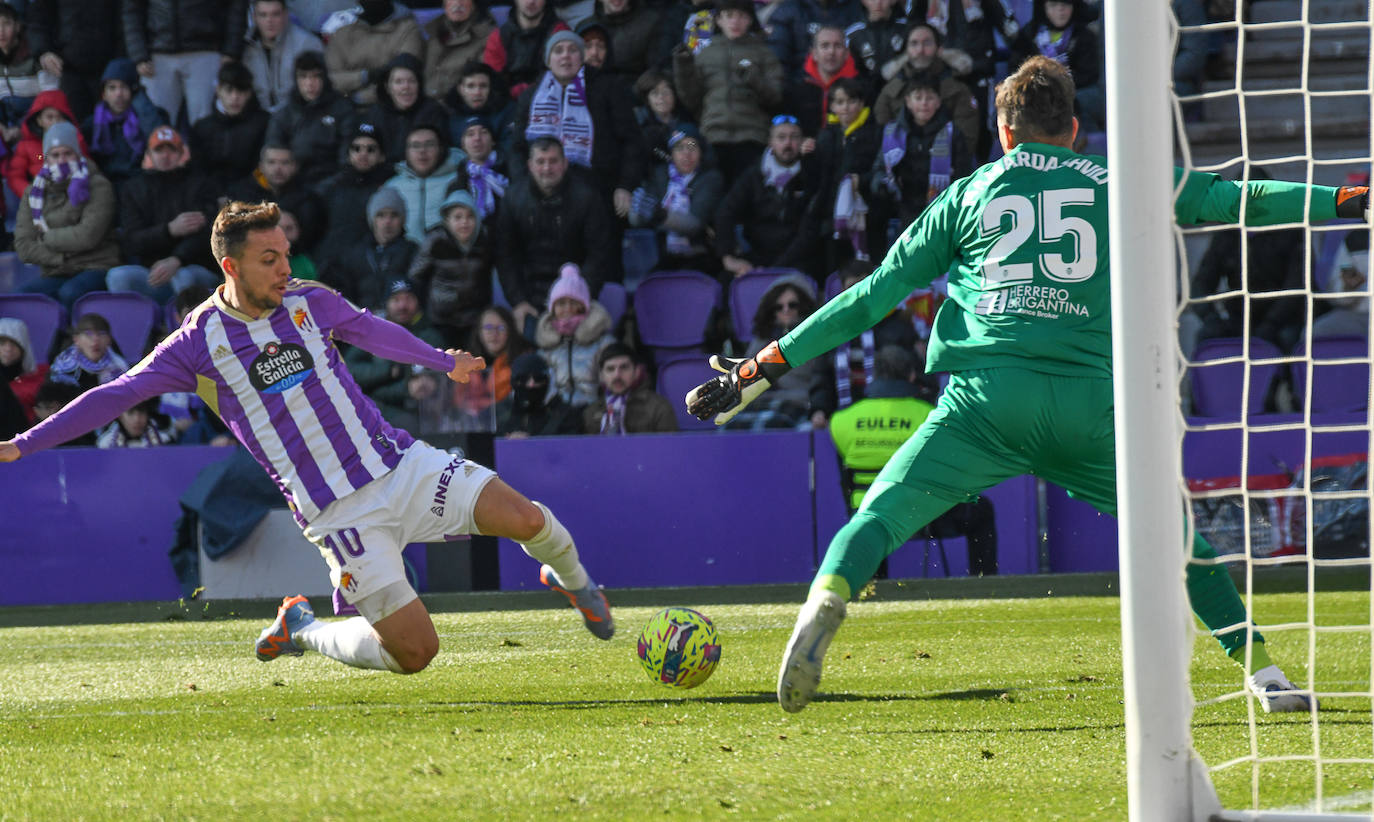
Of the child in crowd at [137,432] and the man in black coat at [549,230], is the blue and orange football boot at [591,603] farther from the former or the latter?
the child in crowd at [137,432]

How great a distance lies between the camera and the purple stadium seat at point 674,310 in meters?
11.5

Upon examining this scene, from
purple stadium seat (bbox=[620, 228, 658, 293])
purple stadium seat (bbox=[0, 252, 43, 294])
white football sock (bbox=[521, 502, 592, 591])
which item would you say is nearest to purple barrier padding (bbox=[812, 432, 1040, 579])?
purple stadium seat (bbox=[620, 228, 658, 293])

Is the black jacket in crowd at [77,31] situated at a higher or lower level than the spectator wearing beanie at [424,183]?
higher

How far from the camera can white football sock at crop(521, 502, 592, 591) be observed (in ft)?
18.6

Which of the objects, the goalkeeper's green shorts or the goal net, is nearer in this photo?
the goal net

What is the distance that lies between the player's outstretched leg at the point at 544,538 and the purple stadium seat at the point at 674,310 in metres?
5.56

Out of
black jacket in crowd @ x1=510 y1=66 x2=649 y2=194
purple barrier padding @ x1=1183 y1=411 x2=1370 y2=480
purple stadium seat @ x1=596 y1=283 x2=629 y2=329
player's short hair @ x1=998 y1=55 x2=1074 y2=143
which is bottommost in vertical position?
purple barrier padding @ x1=1183 y1=411 x2=1370 y2=480

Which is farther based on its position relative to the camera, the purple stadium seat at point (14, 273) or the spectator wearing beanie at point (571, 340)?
the purple stadium seat at point (14, 273)

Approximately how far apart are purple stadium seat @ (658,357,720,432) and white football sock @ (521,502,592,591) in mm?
5256

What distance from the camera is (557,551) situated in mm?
5746

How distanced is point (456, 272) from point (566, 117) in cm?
153

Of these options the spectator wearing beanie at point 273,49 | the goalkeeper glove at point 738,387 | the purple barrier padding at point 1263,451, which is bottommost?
the purple barrier padding at point 1263,451

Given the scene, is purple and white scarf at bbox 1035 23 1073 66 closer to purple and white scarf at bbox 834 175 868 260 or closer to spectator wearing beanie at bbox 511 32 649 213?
purple and white scarf at bbox 834 175 868 260

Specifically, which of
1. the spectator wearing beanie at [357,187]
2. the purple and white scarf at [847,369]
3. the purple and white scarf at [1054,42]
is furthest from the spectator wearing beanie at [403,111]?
the purple and white scarf at [1054,42]
